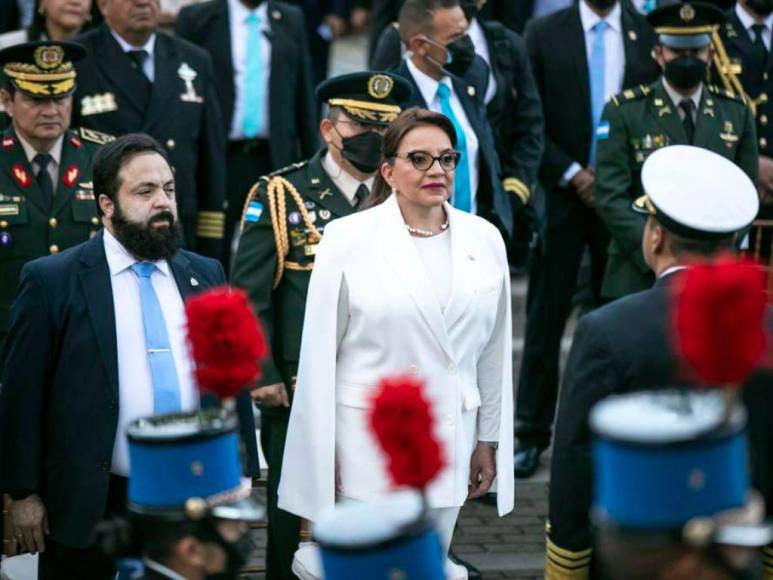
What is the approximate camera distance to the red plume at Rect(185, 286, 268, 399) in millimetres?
4258

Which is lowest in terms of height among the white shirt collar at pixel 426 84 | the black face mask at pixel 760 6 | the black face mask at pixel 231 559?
the black face mask at pixel 231 559

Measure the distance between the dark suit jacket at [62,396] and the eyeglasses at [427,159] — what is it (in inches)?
49.8

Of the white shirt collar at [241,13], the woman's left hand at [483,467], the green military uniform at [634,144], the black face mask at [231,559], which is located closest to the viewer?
the black face mask at [231,559]

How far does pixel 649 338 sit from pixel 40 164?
385 cm

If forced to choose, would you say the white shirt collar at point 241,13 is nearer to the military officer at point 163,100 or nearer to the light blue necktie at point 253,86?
the light blue necktie at point 253,86

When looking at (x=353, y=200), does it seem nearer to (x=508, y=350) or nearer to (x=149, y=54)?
(x=508, y=350)

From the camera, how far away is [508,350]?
6637 mm

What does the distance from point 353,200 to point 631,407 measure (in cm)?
358

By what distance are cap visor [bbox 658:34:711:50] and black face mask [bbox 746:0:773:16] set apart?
4.95ft

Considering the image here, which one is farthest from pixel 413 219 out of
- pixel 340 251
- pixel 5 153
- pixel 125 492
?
pixel 5 153

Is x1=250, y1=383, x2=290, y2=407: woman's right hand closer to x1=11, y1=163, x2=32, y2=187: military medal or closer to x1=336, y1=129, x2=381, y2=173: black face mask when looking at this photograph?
x1=336, y1=129, x2=381, y2=173: black face mask

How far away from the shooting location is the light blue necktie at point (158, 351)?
6051mm

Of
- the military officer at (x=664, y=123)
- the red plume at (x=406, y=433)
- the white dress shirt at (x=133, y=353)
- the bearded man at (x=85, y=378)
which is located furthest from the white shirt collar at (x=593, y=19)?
the red plume at (x=406, y=433)

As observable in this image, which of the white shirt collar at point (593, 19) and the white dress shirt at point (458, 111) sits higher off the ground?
the white shirt collar at point (593, 19)
